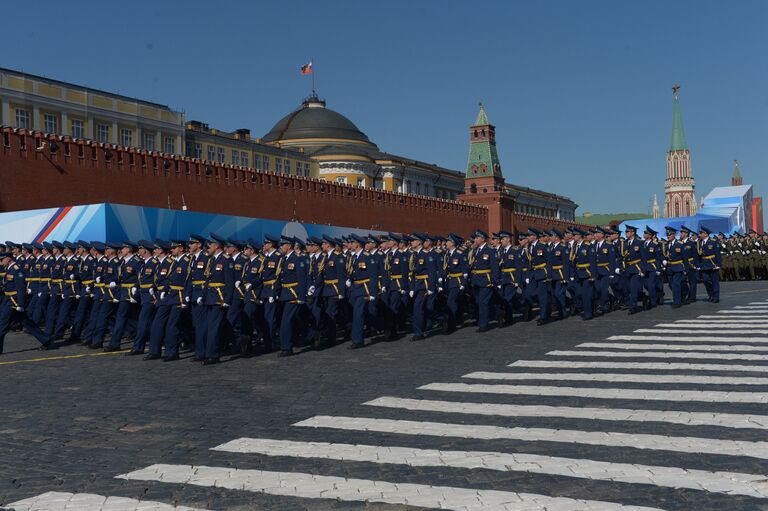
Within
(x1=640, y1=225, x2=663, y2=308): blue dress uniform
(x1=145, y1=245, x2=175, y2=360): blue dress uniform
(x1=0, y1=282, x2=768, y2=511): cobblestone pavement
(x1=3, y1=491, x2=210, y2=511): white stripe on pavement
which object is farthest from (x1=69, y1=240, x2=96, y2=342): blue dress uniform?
(x1=640, y1=225, x2=663, y2=308): blue dress uniform

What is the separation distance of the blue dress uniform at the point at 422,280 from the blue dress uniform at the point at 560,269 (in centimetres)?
307

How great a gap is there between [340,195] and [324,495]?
3373 cm

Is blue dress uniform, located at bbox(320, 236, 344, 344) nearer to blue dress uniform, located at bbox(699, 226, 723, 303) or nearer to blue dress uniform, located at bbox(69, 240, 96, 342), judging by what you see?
blue dress uniform, located at bbox(69, 240, 96, 342)

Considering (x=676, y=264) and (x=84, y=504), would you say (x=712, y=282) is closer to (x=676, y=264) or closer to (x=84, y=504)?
(x=676, y=264)

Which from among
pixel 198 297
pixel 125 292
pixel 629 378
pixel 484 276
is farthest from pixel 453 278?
pixel 629 378

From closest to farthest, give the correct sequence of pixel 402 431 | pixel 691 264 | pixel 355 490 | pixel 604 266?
pixel 355 490
pixel 402 431
pixel 604 266
pixel 691 264

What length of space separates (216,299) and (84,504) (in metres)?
6.89

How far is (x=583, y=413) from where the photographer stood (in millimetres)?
7105

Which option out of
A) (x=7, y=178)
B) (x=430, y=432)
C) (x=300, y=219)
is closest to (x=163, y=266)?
(x=430, y=432)

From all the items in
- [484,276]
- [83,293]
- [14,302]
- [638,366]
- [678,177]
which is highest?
[678,177]

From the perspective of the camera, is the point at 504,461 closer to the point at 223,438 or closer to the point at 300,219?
the point at 223,438

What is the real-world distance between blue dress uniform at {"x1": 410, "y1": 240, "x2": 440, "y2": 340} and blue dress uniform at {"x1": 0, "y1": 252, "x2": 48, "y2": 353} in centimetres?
645

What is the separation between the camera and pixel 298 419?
7.22 metres

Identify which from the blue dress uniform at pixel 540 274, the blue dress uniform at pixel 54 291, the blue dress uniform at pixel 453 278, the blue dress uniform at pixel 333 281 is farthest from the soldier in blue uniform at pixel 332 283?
the blue dress uniform at pixel 54 291
